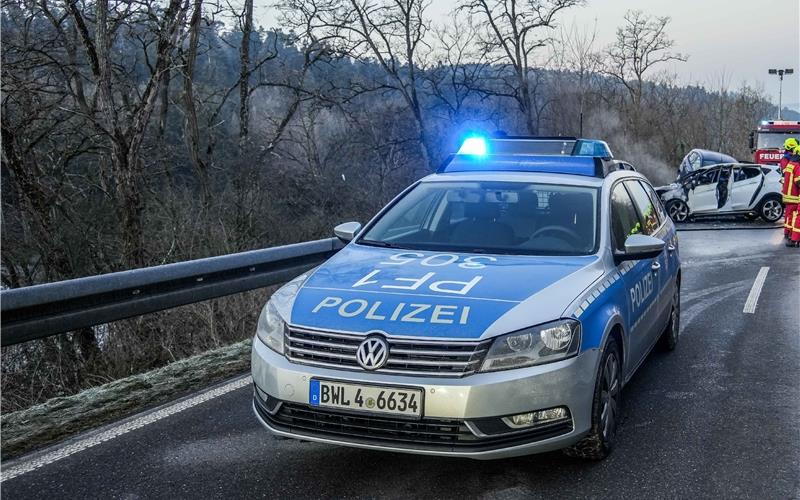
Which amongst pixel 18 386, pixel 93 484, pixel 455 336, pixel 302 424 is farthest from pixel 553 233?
pixel 18 386

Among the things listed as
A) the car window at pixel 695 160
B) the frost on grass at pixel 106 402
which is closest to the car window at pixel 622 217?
the frost on grass at pixel 106 402

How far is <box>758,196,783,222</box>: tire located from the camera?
68.5ft

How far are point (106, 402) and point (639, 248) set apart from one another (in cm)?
340

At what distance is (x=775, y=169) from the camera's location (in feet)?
69.9

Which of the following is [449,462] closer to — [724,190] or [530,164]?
[530,164]

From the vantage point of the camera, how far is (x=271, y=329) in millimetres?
3758

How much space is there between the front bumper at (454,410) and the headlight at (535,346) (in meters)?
0.04

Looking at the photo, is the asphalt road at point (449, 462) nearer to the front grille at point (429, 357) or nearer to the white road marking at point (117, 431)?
the white road marking at point (117, 431)

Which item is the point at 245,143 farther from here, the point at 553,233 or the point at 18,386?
the point at 553,233

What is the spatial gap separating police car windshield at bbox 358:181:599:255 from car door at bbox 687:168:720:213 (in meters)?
18.3

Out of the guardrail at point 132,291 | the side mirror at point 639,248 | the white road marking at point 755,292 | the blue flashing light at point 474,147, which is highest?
the blue flashing light at point 474,147

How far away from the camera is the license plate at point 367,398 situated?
3.26 meters

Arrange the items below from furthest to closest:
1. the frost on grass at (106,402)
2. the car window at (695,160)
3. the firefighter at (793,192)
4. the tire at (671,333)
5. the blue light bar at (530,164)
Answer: the car window at (695,160) < the firefighter at (793,192) < the tire at (671,333) < the blue light bar at (530,164) < the frost on grass at (106,402)

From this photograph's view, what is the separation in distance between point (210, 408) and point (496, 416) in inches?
85.1
